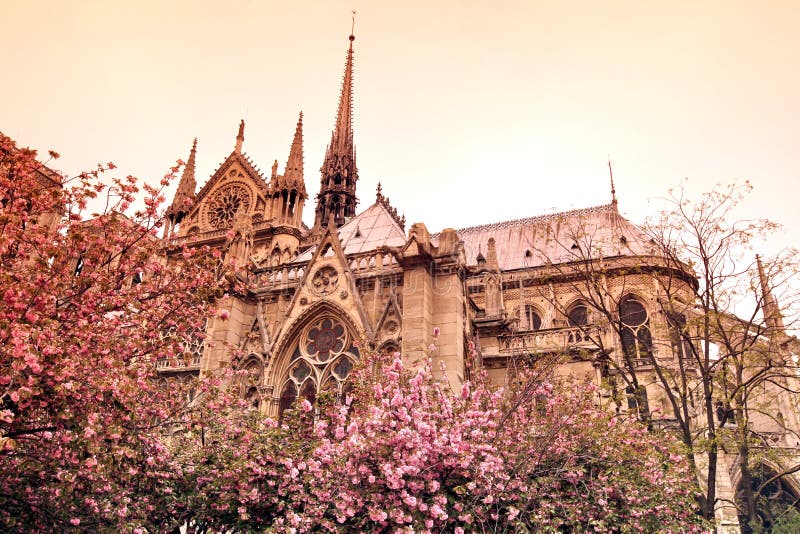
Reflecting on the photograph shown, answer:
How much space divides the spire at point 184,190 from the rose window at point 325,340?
26.6 metres

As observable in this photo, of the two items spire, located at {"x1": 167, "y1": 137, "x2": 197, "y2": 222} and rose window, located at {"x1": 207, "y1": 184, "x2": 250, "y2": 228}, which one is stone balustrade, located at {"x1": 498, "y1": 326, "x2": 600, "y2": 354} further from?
spire, located at {"x1": 167, "y1": 137, "x2": 197, "y2": 222}

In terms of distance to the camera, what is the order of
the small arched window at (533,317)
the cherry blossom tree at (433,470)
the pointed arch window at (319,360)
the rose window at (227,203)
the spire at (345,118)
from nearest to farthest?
the cherry blossom tree at (433,470)
the pointed arch window at (319,360)
the small arched window at (533,317)
the rose window at (227,203)
the spire at (345,118)

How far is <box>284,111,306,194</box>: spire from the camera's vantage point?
3672cm

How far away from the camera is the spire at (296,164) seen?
3672cm

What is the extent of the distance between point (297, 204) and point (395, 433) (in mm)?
29935

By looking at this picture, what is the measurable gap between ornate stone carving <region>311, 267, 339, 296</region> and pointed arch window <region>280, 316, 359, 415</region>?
→ 66 cm

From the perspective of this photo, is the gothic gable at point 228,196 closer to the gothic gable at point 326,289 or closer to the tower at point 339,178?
the tower at point 339,178

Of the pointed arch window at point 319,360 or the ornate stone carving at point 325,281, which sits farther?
the ornate stone carving at point 325,281

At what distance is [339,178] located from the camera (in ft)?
147

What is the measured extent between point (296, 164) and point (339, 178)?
7399mm

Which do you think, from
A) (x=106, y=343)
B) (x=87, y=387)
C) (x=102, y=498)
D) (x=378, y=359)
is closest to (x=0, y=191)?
(x=106, y=343)

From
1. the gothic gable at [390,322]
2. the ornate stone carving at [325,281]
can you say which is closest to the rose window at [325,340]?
the ornate stone carving at [325,281]

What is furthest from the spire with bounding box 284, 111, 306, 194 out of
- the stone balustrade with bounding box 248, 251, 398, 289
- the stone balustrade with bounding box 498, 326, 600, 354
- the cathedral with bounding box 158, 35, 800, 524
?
the stone balustrade with bounding box 498, 326, 600, 354

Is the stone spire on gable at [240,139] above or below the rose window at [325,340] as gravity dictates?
above
